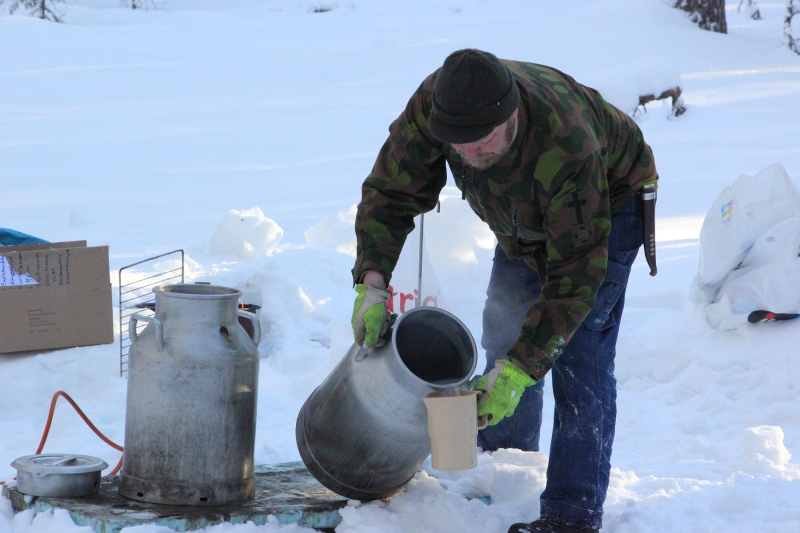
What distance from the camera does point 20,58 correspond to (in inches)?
583

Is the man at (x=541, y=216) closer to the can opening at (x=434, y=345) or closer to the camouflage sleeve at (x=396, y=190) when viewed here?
the camouflage sleeve at (x=396, y=190)

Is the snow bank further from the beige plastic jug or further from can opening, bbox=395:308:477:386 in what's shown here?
the beige plastic jug

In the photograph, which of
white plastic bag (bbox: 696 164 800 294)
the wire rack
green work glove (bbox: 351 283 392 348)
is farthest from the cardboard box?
white plastic bag (bbox: 696 164 800 294)

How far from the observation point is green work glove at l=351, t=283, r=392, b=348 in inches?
103

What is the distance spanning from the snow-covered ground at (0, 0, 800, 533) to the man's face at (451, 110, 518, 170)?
1.07 m

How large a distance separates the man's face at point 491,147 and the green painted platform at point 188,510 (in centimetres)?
115

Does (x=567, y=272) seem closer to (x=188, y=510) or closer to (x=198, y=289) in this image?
(x=198, y=289)

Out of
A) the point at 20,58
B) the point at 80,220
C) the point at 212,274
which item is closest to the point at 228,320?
the point at 212,274

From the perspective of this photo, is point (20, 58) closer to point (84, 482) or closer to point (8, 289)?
point (8, 289)

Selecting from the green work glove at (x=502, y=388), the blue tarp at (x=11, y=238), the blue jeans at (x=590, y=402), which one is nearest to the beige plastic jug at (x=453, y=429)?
the green work glove at (x=502, y=388)

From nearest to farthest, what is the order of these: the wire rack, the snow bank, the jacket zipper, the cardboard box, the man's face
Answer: the man's face < the jacket zipper < the cardboard box < the wire rack < the snow bank

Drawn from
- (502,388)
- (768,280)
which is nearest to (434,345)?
(502,388)

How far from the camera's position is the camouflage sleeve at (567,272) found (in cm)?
241

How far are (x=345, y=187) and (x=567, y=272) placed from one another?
22.7 feet
